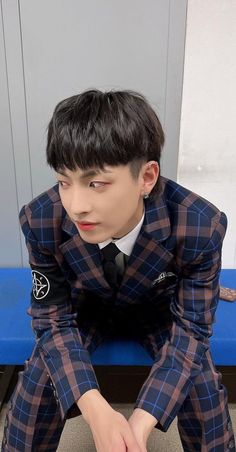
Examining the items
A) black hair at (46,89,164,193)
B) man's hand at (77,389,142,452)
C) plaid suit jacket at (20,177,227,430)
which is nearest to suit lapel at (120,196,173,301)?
plaid suit jacket at (20,177,227,430)

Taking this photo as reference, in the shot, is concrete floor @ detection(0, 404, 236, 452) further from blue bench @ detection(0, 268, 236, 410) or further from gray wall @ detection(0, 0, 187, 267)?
gray wall @ detection(0, 0, 187, 267)

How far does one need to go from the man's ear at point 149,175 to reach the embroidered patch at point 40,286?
0.29 m

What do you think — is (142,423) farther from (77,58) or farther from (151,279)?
(77,58)

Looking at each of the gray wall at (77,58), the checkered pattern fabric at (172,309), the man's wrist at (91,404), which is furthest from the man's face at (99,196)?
the gray wall at (77,58)

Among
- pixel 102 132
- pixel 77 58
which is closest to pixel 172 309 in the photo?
pixel 102 132

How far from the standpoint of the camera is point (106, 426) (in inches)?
26.8

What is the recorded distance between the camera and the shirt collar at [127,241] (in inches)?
31.9

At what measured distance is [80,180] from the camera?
65cm

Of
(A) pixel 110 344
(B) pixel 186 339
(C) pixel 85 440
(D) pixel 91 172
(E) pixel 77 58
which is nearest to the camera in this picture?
(D) pixel 91 172

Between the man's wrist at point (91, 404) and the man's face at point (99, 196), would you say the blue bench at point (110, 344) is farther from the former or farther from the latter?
the man's face at point (99, 196)

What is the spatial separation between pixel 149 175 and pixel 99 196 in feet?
0.40

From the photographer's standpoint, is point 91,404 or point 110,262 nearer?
point 91,404

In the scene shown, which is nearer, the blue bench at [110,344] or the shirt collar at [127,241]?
the shirt collar at [127,241]

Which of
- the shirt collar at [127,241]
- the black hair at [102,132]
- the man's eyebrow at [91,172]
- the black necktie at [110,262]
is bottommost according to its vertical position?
the black necktie at [110,262]
